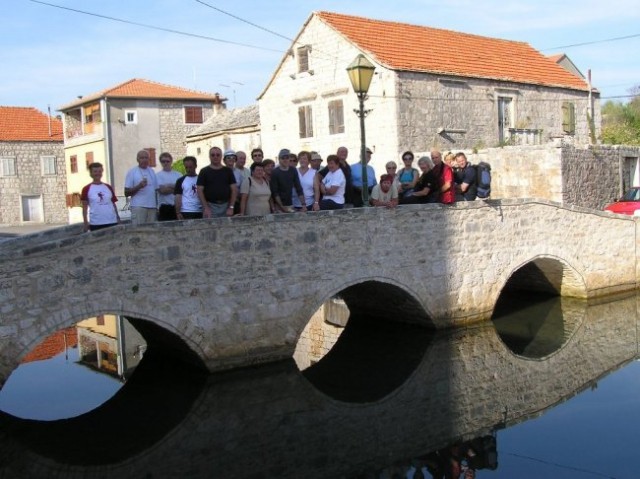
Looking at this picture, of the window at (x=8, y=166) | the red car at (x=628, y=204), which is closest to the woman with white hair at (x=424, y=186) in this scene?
the red car at (x=628, y=204)

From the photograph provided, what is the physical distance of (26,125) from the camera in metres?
42.2

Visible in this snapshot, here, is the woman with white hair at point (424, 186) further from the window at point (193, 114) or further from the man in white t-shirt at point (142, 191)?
the window at point (193, 114)

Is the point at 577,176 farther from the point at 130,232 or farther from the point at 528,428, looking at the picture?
the point at 130,232

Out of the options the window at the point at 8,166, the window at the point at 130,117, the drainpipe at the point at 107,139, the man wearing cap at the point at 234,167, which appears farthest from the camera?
the window at the point at 8,166

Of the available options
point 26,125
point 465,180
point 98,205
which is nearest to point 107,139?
point 26,125

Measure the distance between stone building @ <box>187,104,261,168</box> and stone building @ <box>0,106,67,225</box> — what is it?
1227 centimetres

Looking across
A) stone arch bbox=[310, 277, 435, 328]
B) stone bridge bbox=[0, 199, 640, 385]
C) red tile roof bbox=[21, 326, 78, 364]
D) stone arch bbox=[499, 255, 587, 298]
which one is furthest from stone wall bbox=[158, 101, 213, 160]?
stone bridge bbox=[0, 199, 640, 385]

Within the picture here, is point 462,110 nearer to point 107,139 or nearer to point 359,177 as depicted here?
point 359,177

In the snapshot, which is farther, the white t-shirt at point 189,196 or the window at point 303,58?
the window at point 303,58

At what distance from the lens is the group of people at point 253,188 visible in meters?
9.28

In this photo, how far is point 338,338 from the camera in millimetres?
12430

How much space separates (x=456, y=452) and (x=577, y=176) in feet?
39.3

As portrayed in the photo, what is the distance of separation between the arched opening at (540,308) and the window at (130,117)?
25.3 meters

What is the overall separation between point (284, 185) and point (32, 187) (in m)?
35.3
